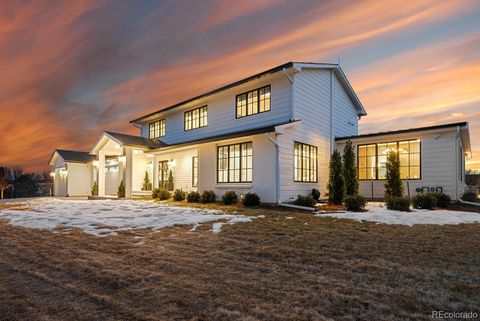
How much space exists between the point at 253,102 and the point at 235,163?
3.37 metres

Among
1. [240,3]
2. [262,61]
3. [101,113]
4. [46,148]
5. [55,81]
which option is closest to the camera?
[240,3]

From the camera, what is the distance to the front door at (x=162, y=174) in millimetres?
17683

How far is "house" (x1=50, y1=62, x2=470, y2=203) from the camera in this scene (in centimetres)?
1173

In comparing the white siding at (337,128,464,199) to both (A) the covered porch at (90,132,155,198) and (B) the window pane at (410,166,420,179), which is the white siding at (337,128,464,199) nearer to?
(B) the window pane at (410,166,420,179)

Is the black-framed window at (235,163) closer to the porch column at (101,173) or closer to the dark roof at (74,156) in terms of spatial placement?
the porch column at (101,173)

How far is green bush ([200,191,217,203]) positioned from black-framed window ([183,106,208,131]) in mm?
4916

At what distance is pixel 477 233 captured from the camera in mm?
5887

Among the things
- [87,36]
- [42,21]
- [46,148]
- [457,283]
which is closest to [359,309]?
[457,283]

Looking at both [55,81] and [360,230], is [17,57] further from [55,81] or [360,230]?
[360,230]

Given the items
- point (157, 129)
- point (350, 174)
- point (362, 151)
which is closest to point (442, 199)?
point (350, 174)

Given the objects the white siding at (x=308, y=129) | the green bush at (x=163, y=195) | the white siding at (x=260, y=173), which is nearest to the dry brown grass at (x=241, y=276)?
the white siding at (x=260, y=173)

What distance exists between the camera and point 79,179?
997 inches

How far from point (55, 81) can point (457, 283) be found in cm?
2232

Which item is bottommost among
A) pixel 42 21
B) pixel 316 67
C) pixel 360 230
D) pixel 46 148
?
pixel 360 230
